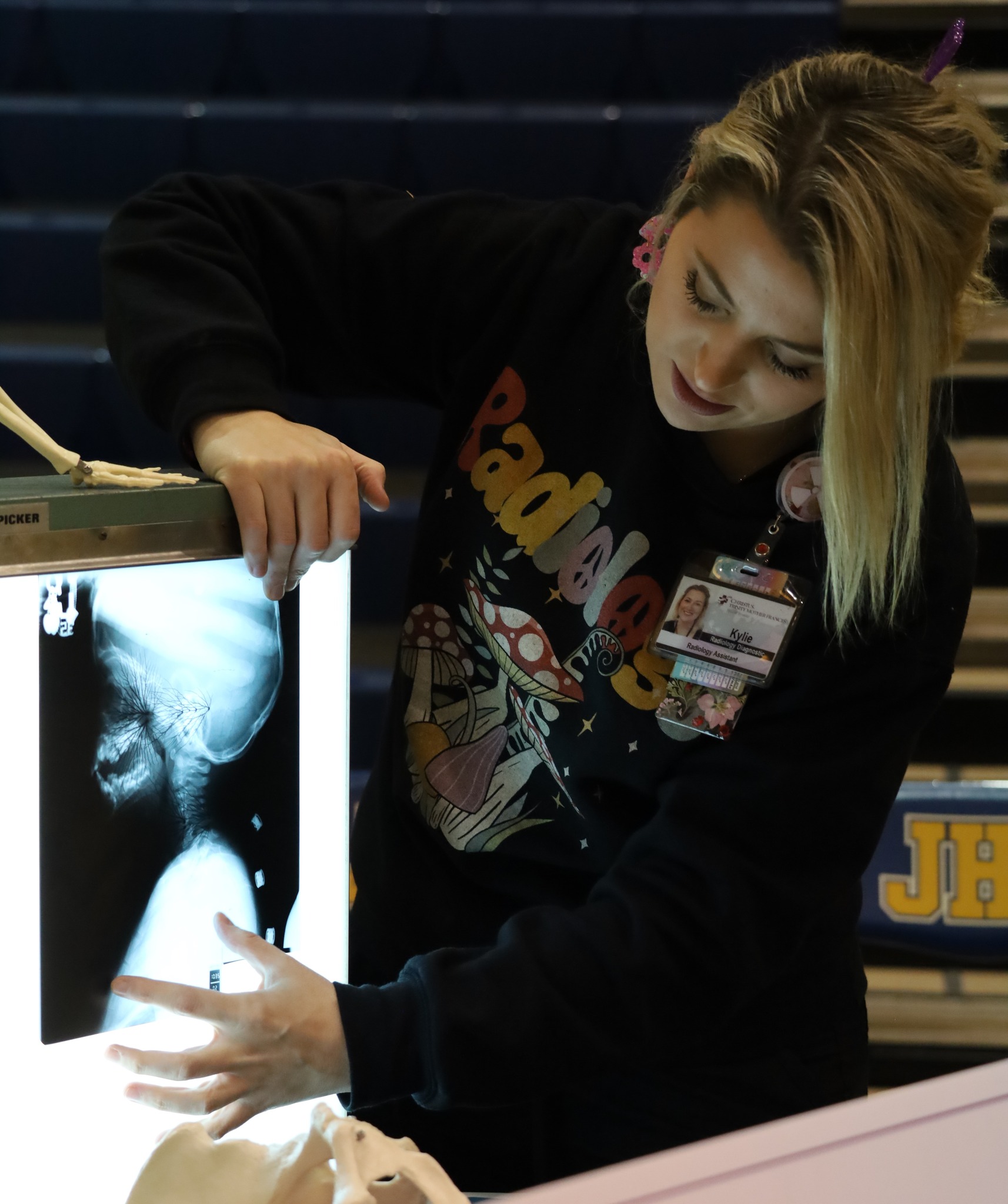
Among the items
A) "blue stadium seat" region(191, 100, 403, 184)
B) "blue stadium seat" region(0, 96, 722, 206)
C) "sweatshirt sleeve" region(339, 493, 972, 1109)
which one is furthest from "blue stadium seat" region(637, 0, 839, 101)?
"sweatshirt sleeve" region(339, 493, 972, 1109)

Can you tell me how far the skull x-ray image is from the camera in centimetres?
58

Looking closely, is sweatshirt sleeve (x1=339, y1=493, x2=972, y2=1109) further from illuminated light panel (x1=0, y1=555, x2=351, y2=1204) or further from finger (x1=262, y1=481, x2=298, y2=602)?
finger (x1=262, y1=481, x2=298, y2=602)

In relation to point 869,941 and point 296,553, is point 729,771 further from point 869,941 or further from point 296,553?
point 869,941

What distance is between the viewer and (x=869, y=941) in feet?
6.25

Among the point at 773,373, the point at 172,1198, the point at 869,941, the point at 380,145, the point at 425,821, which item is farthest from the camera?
the point at 380,145

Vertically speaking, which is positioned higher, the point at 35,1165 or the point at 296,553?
the point at 296,553

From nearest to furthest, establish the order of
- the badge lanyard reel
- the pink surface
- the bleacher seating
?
the pink surface
the badge lanyard reel
the bleacher seating

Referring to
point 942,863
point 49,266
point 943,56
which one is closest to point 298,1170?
point 943,56

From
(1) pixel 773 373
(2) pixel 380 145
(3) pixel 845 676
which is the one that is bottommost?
(3) pixel 845 676

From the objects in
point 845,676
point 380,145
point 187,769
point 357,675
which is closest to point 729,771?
point 845,676

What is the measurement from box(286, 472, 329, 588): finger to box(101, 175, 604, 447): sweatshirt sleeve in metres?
0.18

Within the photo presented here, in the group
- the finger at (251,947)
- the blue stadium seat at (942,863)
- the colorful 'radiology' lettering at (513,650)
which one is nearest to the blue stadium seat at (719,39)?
the blue stadium seat at (942,863)

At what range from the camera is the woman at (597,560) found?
26.9 inches

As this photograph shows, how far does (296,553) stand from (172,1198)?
315 millimetres
